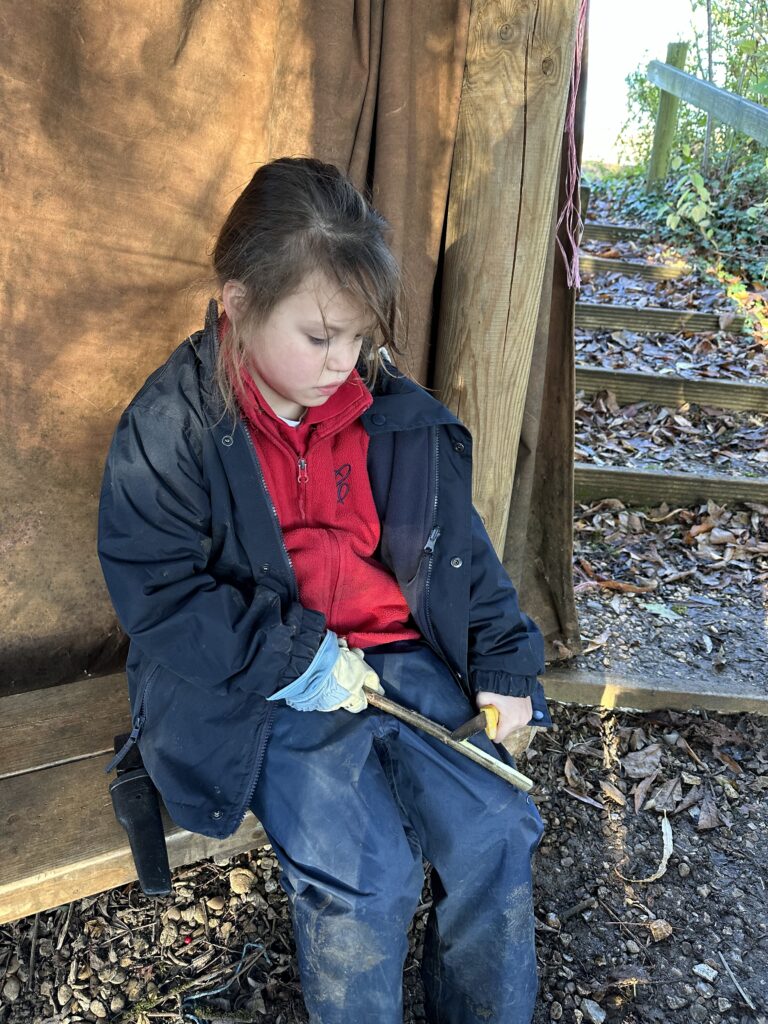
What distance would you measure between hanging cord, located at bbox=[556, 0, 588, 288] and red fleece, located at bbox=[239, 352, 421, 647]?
1024 millimetres

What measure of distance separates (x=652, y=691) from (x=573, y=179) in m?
1.81

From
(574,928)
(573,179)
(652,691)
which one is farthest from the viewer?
(652,691)

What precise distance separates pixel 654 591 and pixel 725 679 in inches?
23.8

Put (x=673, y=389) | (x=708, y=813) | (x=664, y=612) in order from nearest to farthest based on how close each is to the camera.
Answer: (x=708, y=813) < (x=664, y=612) < (x=673, y=389)

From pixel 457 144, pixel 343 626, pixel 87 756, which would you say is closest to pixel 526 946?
pixel 343 626

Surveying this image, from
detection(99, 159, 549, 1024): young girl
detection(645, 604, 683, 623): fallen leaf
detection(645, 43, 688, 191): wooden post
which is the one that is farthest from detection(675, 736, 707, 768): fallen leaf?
detection(645, 43, 688, 191): wooden post

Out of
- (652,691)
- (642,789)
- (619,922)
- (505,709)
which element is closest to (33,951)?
(505,709)

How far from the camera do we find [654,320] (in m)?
5.42

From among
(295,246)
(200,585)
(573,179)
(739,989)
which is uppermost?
(573,179)

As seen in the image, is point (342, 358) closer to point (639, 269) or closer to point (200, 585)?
point (200, 585)

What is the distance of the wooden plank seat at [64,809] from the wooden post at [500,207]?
133 centimetres

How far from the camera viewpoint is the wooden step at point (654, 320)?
5414mm

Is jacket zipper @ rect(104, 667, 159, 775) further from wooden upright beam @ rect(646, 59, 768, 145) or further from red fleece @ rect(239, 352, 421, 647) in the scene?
wooden upright beam @ rect(646, 59, 768, 145)

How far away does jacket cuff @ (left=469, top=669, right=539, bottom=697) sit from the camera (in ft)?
6.72
